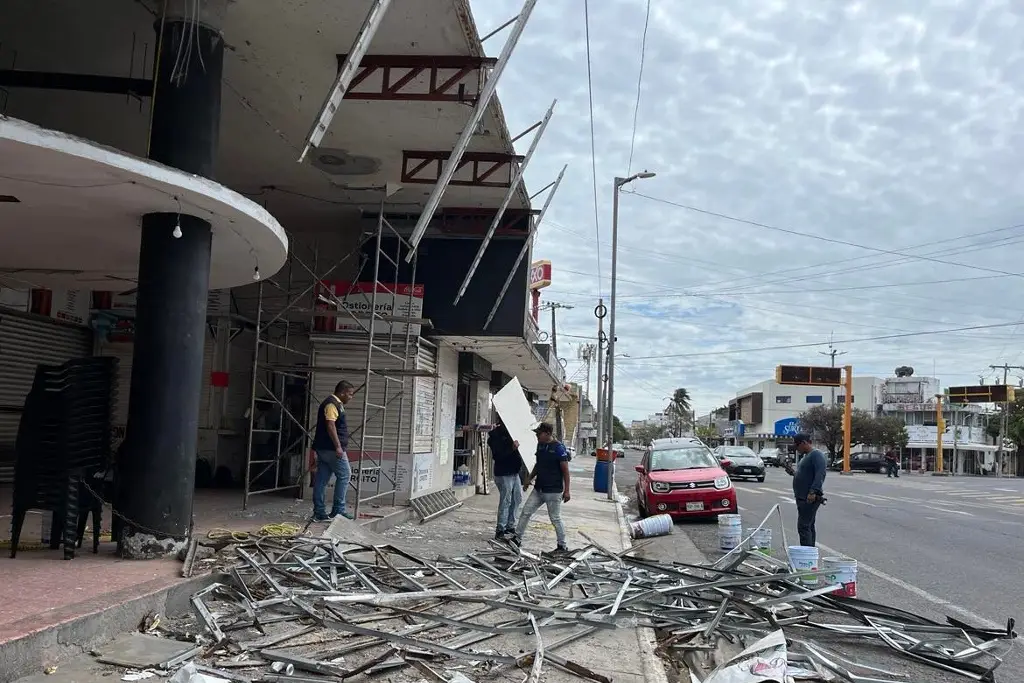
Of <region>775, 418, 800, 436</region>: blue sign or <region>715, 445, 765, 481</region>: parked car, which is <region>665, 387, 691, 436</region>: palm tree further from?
<region>715, 445, 765, 481</region>: parked car

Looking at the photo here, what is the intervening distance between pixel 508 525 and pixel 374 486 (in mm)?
2966

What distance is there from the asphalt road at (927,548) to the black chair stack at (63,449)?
6.42 meters

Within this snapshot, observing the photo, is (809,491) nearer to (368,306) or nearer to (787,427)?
(368,306)

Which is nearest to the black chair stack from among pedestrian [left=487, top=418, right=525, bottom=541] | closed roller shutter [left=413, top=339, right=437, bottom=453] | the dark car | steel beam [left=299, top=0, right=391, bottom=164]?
steel beam [left=299, top=0, right=391, bottom=164]

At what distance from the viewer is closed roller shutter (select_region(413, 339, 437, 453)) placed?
41.4ft

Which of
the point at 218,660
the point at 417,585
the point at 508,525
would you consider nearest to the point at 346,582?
the point at 417,585

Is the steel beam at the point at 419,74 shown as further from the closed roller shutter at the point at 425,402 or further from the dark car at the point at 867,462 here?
the dark car at the point at 867,462

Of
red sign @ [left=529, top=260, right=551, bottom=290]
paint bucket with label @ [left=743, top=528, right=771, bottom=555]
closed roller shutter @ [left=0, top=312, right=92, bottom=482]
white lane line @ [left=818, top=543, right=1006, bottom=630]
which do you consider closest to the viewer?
white lane line @ [left=818, top=543, right=1006, bottom=630]

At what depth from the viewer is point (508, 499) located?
10195 millimetres

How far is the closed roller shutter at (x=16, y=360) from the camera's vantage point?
10562 mm

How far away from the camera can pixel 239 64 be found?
8.16m

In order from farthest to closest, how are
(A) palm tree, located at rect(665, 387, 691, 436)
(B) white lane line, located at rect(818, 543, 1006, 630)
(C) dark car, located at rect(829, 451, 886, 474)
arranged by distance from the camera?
(A) palm tree, located at rect(665, 387, 691, 436)
(C) dark car, located at rect(829, 451, 886, 474)
(B) white lane line, located at rect(818, 543, 1006, 630)

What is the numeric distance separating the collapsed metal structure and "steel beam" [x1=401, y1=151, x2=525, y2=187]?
18.0ft

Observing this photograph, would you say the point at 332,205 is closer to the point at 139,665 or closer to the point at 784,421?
the point at 139,665
